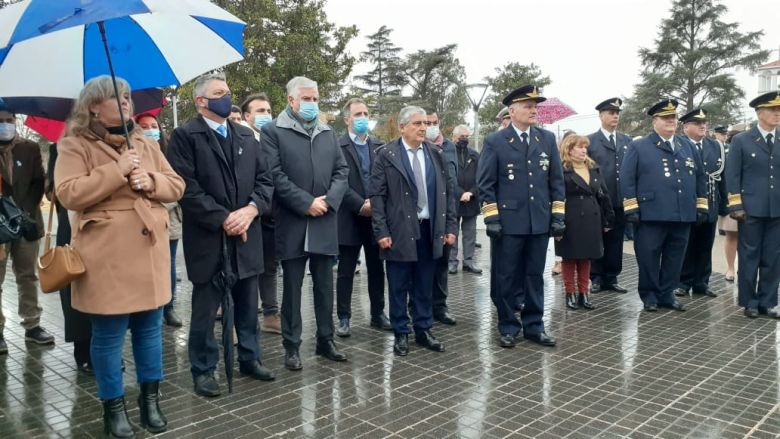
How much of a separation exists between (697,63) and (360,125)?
148 feet

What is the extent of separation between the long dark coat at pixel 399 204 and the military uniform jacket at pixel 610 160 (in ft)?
11.0

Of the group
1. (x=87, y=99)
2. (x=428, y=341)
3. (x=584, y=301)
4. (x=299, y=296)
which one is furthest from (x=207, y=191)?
(x=584, y=301)

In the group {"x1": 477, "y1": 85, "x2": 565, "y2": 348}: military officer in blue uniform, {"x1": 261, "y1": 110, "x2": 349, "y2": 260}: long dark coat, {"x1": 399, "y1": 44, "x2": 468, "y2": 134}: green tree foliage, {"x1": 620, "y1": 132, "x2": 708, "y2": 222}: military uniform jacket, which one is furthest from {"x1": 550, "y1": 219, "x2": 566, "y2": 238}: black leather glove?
{"x1": 399, "y1": 44, "x2": 468, "y2": 134}: green tree foliage

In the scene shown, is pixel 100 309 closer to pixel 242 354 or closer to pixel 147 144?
pixel 147 144

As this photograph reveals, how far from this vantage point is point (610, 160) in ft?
27.0

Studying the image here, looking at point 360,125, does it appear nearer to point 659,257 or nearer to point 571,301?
point 571,301

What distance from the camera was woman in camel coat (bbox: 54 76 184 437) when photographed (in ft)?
12.0

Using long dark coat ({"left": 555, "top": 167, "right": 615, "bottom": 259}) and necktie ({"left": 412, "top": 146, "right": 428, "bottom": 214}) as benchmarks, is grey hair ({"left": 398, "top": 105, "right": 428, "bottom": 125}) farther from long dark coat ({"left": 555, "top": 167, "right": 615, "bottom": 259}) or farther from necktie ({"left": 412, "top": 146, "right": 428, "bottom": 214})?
long dark coat ({"left": 555, "top": 167, "right": 615, "bottom": 259})

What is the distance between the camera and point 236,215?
448 cm

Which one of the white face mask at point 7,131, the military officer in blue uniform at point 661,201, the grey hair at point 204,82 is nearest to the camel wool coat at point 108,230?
the grey hair at point 204,82

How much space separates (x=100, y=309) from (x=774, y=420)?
411 cm

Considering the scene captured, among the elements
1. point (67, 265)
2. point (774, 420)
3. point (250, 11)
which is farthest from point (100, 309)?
point (250, 11)

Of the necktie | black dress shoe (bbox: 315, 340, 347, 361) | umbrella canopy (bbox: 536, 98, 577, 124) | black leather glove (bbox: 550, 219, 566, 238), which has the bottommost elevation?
black dress shoe (bbox: 315, 340, 347, 361)

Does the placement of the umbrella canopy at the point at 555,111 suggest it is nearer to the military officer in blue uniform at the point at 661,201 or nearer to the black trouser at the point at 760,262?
the military officer in blue uniform at the point at 661,201
